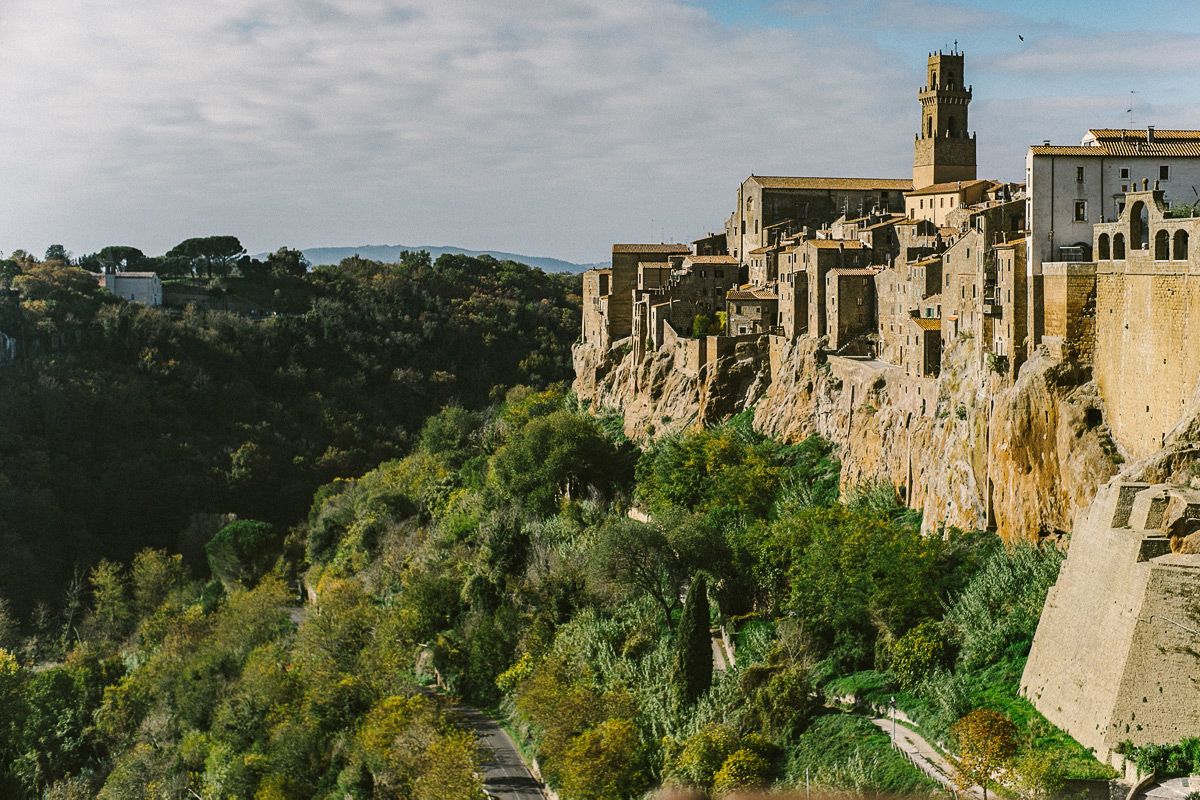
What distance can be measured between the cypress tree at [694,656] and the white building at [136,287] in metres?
71.8

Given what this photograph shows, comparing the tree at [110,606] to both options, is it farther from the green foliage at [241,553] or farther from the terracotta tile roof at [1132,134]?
the terracotta tile roof at [1132,134]

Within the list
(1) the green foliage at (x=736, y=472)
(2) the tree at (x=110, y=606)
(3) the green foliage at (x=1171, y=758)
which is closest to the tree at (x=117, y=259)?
(2) the tree at (x=110, y=606)

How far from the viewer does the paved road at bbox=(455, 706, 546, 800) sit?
3181 centimetres

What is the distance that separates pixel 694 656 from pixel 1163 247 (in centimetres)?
1350

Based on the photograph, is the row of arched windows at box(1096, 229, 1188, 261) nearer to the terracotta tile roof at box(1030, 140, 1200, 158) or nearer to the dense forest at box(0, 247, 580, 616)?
the terracotta tile roof at box(1030, 140, 1200, 158)

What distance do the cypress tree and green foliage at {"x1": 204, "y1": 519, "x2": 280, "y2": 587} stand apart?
1298 inches

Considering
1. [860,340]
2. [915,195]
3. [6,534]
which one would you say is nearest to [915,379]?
[860,340]

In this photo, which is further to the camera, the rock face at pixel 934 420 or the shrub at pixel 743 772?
the rock face at pixel 934 420

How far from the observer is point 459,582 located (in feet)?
145

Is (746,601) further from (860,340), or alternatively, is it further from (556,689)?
(860,340)

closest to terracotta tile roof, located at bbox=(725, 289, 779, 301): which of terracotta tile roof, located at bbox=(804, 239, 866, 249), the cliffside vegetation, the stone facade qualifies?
terracotta tile roof, located at bbox=(804, 239, 866, 249)

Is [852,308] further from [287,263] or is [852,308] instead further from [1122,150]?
[287,263]

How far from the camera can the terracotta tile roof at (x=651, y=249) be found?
5838 cm

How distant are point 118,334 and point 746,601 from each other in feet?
188
